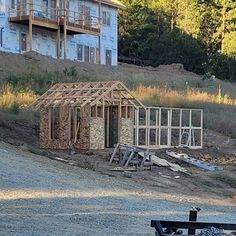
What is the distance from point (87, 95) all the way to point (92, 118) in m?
1.25

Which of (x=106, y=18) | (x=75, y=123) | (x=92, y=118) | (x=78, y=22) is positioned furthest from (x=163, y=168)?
(x=106, y=18)

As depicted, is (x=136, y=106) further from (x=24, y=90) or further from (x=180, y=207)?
(x=180, y=207)

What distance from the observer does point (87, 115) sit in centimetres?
2880

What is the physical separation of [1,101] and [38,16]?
17.3 meters

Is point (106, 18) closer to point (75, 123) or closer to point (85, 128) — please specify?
point (75, 123)

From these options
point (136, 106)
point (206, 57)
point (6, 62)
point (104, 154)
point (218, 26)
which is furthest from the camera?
point (218, 26)

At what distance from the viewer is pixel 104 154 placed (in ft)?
93.2

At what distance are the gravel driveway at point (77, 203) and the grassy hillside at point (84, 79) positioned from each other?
1156cm

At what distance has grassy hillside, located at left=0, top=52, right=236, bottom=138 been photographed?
35.7 m

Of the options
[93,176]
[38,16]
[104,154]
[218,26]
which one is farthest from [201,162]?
[218,26]

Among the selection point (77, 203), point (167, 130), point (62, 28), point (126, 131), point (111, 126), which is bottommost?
point (77, 203)

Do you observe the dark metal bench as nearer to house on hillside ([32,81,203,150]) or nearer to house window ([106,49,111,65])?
house on hillside ([32,81,203,150])

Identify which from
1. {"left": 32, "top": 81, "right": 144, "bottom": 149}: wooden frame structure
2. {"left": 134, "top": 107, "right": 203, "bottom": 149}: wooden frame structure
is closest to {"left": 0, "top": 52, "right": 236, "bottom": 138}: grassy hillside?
{"left": 32, "top": 81, "right": 144, "bottom": 149}: wooden frame structure

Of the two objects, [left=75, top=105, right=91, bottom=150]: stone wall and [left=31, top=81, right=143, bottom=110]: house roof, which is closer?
[left=75, top=105, right=91, bottom=150]: stone wall
